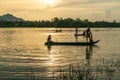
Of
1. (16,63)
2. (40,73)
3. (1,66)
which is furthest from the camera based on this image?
(16,63)

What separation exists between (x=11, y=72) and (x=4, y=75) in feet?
4.18

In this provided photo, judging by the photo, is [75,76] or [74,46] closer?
[75,76]

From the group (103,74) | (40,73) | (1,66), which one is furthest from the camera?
(1,66)

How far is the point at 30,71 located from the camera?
23.0 metres

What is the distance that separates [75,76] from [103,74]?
4228 mm

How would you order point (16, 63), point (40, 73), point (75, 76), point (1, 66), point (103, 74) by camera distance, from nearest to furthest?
point (75, 76), point (103, 74), point (40, 73), point (1, 66), point (16, 63)

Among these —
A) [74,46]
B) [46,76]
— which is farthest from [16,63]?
[74,46]

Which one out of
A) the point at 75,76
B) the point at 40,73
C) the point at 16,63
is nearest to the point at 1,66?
the point at 16,63

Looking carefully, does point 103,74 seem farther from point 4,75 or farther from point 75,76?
point 4,75

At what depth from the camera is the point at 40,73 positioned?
73.2 feet

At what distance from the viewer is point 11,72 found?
73.7 ft

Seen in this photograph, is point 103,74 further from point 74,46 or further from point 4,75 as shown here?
point 74,46

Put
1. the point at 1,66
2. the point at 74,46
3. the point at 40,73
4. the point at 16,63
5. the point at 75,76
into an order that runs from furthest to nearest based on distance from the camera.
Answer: the point at 74,46 < the point at 16,63 < the point at 1,66 < the point at 40,73 < the point at 75,76

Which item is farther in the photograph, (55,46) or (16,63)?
(55,46)
